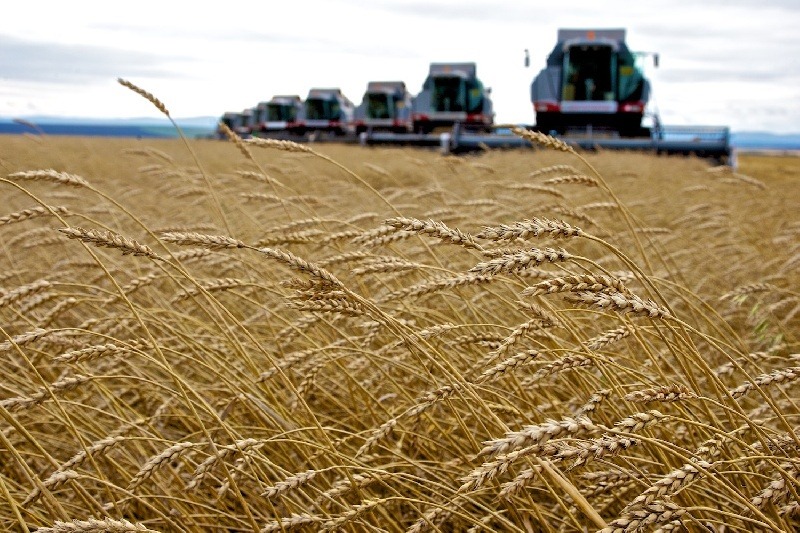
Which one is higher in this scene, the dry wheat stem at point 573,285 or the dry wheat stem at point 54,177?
the dry wheat stem at point 54,177

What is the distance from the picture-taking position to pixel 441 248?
11.6 feet

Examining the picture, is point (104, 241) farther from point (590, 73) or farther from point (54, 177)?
point (590, 73)

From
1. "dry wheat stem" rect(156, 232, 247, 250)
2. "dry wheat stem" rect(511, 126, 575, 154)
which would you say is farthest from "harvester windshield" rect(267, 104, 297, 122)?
"dry wheat stem" rect(156, 232, 247, 250)

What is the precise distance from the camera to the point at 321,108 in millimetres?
31297

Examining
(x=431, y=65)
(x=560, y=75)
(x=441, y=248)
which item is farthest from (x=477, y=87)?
(x=441, y=248)

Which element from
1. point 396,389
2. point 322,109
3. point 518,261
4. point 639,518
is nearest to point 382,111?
point 322,109

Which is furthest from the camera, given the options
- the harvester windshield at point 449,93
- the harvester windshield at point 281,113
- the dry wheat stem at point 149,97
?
the harvester windshield at point 281,113

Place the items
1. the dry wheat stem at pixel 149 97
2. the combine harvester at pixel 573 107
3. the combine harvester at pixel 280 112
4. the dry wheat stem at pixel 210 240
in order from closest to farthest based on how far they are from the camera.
→ the dry wheat stem at pixel 210 240 → the dry wheat stem at pixel 149 97 → the combine harvester at pixel 573 107 → the combine harvester at pixel 280 112

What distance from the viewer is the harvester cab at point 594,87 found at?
17188 mm

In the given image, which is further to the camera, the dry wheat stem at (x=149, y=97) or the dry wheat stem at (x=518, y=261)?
the dry wheat stem at (x=149, y=97)

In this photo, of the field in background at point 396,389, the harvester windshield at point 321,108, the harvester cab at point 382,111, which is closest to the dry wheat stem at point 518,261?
the field in background at point 396,389

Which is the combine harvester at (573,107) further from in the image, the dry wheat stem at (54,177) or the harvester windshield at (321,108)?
the dry wheat stem at (54,177)

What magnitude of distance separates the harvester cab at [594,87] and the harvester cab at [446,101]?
412 cm

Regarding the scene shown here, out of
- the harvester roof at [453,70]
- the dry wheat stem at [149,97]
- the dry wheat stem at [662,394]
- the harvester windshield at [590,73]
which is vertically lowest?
the dry wheat stem at [662,394]
